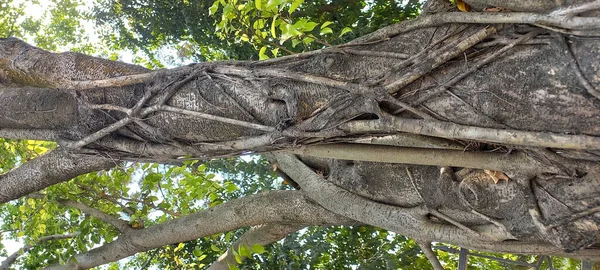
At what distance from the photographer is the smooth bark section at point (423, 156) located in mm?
2135

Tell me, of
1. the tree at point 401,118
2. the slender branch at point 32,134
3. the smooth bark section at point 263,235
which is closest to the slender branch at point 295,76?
the tree at point 401,118

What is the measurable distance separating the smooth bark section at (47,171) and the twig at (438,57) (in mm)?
1582

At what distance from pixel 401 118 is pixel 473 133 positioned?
256 millimetres

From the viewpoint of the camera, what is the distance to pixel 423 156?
7.34 ft

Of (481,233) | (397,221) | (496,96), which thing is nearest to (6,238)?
(397,221)

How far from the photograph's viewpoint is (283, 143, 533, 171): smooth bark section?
213 cm

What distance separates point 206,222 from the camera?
12.0 ft

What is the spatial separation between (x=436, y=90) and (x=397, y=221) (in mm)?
906

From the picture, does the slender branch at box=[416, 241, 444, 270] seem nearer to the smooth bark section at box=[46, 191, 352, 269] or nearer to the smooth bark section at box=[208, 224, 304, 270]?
the smooth bark section at box=[46, 191, 352, 269]

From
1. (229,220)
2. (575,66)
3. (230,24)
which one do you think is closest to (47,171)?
(229,220)

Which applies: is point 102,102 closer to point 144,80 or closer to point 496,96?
point 144,80

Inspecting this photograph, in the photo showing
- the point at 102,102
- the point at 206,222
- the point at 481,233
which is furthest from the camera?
the point at 206,222

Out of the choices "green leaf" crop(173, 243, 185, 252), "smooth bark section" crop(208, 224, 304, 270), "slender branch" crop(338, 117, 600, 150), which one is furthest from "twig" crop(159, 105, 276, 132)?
"green leaf" crop(173, 243, 185, 252)

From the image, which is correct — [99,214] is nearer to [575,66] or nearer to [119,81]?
[119,81]
